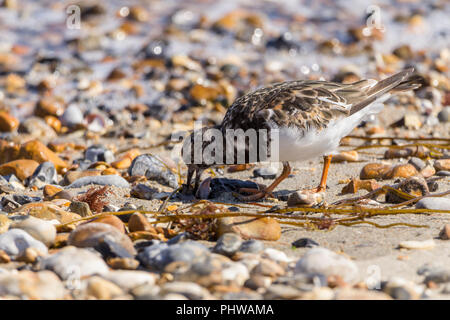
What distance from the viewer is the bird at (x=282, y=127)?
4168 millimetres

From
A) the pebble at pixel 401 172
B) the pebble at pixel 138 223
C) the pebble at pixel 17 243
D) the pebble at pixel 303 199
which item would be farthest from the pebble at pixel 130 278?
the pebble at pixel 401 172

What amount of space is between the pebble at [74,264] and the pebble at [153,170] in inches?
75.7

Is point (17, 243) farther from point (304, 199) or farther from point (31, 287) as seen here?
point (304, 199)

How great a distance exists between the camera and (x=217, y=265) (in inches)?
110

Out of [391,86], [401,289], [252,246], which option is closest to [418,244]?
[401,289]

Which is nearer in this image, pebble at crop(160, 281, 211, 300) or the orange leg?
pebble at crop(160, 281, 211, 300)

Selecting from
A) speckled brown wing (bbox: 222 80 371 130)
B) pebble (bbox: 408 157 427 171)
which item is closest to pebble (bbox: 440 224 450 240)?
speckled brown wing (bbox: 222 80 371 130)

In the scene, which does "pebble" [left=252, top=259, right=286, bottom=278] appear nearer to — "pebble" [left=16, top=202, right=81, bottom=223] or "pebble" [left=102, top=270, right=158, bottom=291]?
"pebble" [left=102, top=270, right=158, bottom=291]

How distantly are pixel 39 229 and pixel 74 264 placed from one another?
0.44m

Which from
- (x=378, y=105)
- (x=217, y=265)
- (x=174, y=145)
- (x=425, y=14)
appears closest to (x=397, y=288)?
(x=217, y=265)

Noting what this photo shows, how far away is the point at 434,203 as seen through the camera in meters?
3.77

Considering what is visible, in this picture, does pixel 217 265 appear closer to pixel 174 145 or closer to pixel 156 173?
pixel 156 173

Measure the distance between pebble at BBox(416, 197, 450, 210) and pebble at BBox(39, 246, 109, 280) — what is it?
2.09 m

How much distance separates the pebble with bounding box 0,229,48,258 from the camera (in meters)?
3.01
